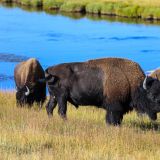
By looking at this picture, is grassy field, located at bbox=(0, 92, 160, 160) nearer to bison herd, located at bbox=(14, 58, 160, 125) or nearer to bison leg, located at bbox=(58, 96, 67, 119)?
bison leg, located at bbox=(58, 96, 67, 119)

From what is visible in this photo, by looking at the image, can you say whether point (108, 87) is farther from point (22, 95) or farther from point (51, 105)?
point (22, 95)

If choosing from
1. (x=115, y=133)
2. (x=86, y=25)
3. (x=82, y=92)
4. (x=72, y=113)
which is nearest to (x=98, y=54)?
(x=86, y=25)

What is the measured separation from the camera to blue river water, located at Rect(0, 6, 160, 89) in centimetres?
2759

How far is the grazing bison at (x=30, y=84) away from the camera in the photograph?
14234mm

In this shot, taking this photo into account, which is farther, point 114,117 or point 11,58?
point 11,58

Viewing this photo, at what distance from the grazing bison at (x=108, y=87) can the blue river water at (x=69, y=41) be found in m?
11.2

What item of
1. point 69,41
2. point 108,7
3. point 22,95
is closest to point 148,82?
point 22,95

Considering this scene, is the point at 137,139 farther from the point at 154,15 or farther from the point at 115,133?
the point at 154,15

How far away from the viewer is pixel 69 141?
801 cm

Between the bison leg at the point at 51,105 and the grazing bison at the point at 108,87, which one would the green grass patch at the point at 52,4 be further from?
the grazing bison at the point at 108,87

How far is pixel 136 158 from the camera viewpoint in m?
7.17

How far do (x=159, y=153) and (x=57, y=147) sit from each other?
1.50m

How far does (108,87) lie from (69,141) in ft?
8.90

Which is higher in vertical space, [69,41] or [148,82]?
[148,82]
